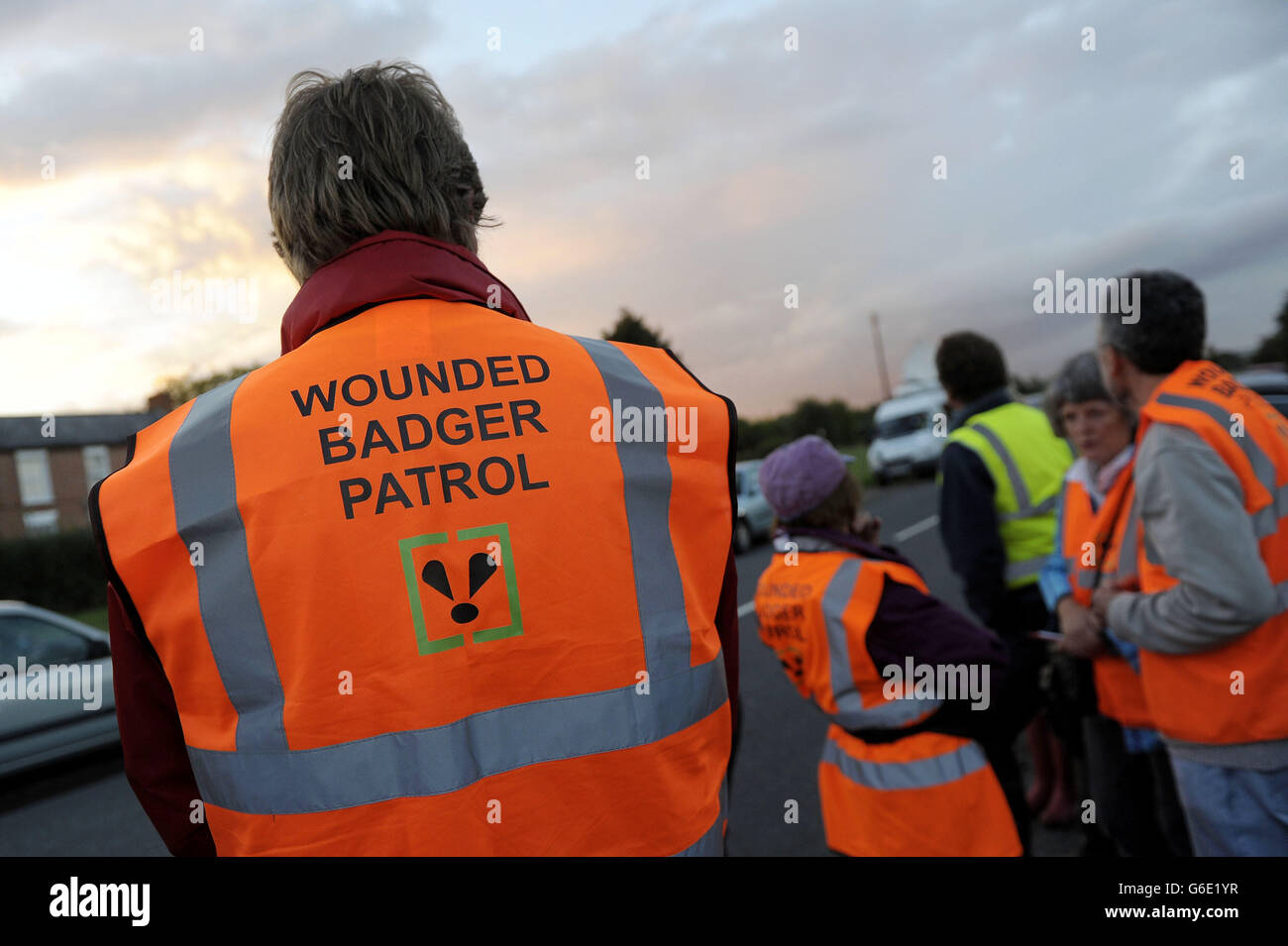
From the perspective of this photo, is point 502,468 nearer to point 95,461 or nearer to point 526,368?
point 526,368

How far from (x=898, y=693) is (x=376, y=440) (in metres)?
1.76

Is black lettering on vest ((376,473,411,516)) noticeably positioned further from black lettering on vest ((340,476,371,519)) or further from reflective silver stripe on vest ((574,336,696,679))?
reflective silver stripe on vest ((574,336,696,679))

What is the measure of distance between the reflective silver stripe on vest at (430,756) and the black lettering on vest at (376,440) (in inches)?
14.1

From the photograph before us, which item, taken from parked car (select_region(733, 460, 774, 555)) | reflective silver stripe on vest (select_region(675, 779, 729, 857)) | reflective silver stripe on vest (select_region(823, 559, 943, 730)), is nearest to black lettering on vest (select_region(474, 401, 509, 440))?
reflective silver stripe on vest (select_region(675, 779, 729, 857))

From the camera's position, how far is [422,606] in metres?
1.10

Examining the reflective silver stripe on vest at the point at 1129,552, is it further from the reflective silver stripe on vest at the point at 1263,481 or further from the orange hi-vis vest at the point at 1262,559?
the reflective silver stripe on vest at the point at 1263,481

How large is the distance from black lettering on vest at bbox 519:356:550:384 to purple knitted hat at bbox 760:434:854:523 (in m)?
1.44

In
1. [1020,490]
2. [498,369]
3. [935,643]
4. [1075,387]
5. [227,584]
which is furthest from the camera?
[1020,490]

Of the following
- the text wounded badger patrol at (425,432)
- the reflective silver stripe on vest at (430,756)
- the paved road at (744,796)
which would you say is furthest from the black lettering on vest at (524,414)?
the paved road at (744,796)

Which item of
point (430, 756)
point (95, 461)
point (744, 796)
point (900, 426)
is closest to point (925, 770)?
point (430, 756)

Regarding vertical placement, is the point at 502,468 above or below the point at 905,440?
below

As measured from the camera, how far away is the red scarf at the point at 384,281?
4.07ft

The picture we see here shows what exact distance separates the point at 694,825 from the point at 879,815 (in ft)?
4.70
